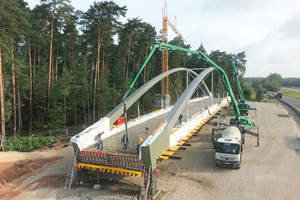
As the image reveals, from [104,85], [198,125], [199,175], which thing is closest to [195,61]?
[104,85]

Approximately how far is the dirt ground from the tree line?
8.60 meters

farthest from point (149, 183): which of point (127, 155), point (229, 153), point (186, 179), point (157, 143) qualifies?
point (229, 153)

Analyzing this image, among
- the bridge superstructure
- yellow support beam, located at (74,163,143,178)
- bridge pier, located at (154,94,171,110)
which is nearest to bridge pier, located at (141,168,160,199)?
the bridge superstructure

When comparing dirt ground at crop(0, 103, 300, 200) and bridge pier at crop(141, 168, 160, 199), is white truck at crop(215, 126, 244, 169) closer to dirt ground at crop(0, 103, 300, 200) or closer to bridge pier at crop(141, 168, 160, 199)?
dirt ground at crop(0, 103, 300, 200)

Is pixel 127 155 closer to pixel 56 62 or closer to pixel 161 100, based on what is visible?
pixel 161 100

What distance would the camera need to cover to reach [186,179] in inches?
539

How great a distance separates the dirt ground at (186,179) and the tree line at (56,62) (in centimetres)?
860

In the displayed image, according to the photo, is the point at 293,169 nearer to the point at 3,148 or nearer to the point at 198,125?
the point at 198,125

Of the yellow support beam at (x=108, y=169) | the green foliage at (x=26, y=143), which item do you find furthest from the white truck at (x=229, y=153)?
the green foliage at (x=26, y=143)

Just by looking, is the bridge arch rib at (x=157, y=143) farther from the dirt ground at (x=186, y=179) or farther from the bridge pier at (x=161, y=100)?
the bridge pier at (x=161, y=100)

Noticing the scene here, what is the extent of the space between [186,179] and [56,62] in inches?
1385

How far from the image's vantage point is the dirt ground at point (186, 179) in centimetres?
1147

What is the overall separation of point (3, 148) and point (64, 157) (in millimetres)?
6389

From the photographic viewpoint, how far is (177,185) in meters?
12.8
